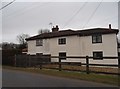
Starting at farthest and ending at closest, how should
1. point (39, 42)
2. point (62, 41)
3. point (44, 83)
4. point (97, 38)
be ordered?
point (39, 42)
point (62, 41)
point (97, 38)
point (44, 83)

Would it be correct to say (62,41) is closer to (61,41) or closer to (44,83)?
(61,41)

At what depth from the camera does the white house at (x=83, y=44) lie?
1412 inches

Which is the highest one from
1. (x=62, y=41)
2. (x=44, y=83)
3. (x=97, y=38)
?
(x=97, y=38)

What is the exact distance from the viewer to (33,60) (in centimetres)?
2933

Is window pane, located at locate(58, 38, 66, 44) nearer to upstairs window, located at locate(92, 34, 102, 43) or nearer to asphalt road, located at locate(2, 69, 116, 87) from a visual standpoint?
upstairs window, located at locate(92, 34, 102, 43)

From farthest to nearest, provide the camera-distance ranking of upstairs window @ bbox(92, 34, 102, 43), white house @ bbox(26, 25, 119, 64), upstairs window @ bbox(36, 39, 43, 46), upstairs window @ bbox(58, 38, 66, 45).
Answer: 1. upstairs window @ bbox(36, 39, 43, 46)
2. upstairs window @ bbox(58, 38, 66, 45)
3. upstairs window @ bbox(92, 34, 102, 43)
4. white house @ bbox(26, 25, 119, 64)

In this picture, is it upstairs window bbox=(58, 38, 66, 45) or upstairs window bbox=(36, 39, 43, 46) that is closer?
upstairs window bbox=(58, 38, 66, 45)

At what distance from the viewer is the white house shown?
35875 millimetres

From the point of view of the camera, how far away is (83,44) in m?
38.5

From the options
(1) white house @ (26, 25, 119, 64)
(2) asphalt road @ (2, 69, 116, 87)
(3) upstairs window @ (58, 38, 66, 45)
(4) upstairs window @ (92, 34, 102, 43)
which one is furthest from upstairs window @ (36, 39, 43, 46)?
(2) asphalt road @ (2, 69, 116, 87)

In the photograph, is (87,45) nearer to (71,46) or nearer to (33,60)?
(71,46)

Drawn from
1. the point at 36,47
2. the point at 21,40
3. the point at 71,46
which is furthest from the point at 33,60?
the point at 21,40

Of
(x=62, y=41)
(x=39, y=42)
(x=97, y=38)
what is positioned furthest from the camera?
(x=39, y=42)

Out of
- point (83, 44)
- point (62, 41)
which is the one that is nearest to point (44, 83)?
point (83, 44)
